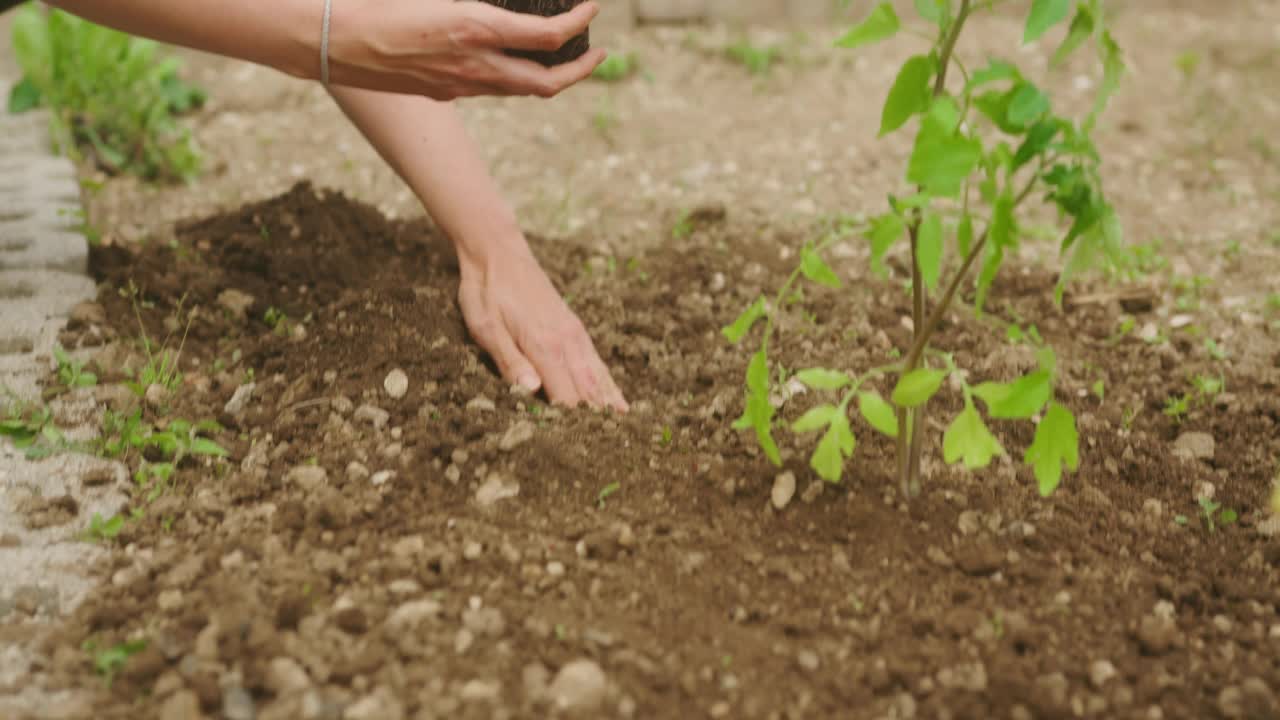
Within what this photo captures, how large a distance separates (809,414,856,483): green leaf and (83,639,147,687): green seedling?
86cm

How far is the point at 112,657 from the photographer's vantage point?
1347 mm

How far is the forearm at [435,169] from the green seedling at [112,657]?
39.2 inches

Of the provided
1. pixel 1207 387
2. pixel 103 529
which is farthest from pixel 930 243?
pixel 103 529

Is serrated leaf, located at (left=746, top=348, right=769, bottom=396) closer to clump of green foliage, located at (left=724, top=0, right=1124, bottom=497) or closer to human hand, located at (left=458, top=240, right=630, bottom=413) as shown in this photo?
clump of green foliage, located at (left=724, top=0, right=1124, bottom=497)

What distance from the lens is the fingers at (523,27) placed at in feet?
5.25

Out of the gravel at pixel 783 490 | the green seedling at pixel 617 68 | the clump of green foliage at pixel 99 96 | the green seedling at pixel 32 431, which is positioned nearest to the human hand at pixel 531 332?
the gravel at pixel 783 490

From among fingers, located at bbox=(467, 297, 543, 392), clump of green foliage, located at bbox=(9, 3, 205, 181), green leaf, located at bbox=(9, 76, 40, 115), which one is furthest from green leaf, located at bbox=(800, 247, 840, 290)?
green leaf, located at bbox=(9, 76, 40, 115)

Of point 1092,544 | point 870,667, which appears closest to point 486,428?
point 870,667

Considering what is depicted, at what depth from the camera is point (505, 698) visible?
50.1 inches

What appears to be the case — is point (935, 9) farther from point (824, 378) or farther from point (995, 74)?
point (824, 378)

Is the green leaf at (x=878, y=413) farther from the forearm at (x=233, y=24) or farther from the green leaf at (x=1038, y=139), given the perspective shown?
the forearm at (x=233, y=24)

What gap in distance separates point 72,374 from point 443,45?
0.90 m

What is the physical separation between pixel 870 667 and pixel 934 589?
0.18 m

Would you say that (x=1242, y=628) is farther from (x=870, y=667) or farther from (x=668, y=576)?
(x=668, y=576)
